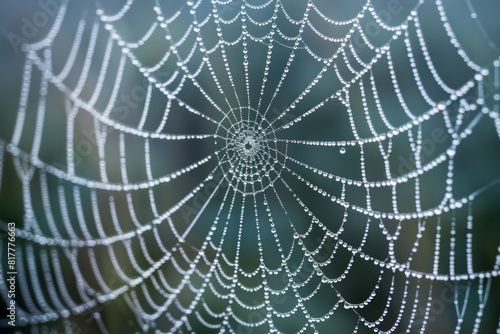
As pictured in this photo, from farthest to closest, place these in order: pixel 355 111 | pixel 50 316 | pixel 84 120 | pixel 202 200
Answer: pixel 355 111, pixel 202 200, pixel 84 120, pixel 50 316

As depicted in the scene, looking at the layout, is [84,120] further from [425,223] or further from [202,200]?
[425,223]

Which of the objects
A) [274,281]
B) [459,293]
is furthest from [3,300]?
[459,293]

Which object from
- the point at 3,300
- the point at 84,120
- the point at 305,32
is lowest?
the point at 3,300

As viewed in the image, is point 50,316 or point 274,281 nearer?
point 50,316

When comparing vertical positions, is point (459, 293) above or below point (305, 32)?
below

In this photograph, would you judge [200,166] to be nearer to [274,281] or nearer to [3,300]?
[274,281]

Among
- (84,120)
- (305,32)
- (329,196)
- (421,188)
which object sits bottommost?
(84,120)

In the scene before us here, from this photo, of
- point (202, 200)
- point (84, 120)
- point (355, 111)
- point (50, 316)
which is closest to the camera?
point (50, 316)

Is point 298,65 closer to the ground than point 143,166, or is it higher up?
higher up

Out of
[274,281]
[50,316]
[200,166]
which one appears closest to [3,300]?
[50,316]
